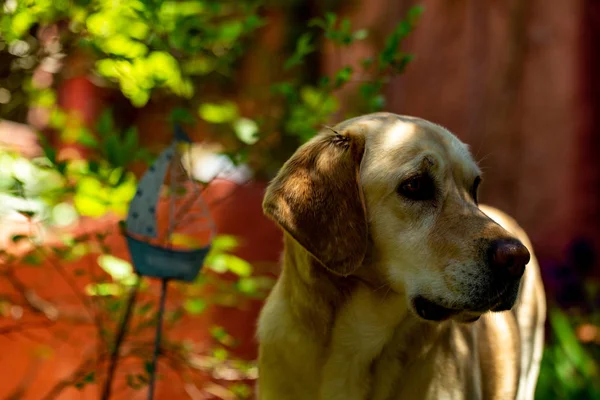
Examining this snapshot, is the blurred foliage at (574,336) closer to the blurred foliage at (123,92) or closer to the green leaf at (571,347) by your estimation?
the green leaf at (571,347)

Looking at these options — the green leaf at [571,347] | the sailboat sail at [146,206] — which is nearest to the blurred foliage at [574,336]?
the green leaf at [571,347]

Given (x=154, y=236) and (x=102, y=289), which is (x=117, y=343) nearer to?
(x=102, y=289)

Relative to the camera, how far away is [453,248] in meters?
2.18

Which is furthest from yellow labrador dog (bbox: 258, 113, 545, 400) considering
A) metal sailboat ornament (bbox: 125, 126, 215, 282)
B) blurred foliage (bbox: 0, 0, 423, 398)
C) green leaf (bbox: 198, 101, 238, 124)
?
green leaf (bbox: 198, 101, 238, 124)

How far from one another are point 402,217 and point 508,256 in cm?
36

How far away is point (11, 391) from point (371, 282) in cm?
274

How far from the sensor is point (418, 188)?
2324 millimetres

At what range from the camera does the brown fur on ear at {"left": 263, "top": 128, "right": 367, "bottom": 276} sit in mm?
2232

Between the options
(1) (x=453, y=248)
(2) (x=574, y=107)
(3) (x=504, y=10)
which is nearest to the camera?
(1) (x=453, y=248)


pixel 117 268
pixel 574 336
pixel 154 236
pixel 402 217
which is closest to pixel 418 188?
pixel 402 217

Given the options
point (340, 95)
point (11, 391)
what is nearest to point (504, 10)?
point (340, 95)

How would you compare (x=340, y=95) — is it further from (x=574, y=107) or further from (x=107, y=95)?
(x=107, y=95)

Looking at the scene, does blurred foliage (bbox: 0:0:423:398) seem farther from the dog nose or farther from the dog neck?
the dog nose

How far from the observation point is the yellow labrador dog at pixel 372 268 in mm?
2242
